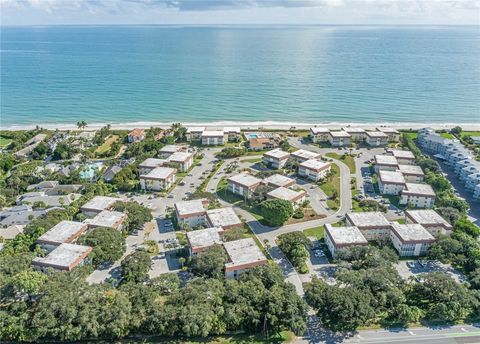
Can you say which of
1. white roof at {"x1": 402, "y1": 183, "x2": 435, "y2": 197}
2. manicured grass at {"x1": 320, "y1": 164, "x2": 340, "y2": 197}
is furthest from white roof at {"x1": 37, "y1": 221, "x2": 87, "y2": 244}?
white roof at {"x1": 402, "y1": 183, "x2": 435, "y2": 197}

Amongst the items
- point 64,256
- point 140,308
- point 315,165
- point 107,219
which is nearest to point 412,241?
point 315,165

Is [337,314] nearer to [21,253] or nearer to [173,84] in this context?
[21,253]

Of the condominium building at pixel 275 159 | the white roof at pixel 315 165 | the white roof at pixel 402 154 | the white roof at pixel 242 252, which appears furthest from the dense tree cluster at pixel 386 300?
the white roof at pixel 402 154

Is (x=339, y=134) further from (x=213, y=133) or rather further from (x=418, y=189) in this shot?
(x=213, y=133)

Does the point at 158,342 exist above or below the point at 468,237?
below

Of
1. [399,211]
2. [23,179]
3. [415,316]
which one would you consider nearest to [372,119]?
[399,211]
